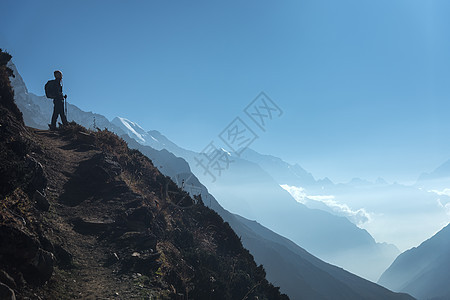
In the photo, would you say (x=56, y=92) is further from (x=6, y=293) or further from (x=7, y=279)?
(x=6, y=293)

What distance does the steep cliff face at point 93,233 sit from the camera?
613 centimetres

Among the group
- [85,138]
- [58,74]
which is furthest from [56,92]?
[85,138]

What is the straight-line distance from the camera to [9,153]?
776 cm

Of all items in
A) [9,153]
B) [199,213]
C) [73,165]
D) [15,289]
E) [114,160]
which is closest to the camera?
[15,289]

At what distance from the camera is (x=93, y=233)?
9.24 metres

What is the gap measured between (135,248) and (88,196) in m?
3.61

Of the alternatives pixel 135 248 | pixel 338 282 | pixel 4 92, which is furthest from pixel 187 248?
pixel 338 282

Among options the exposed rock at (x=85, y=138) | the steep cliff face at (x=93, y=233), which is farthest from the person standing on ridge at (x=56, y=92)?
the exposed rock at (x=85, y=138)

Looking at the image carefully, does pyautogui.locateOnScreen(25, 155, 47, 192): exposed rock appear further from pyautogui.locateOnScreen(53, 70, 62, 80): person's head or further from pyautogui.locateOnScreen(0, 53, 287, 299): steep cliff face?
pyautogui.locateOnScreen(53, 70, 62, 80): person's head

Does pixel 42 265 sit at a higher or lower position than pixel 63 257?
higher

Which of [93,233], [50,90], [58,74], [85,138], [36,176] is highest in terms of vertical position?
[58,74]

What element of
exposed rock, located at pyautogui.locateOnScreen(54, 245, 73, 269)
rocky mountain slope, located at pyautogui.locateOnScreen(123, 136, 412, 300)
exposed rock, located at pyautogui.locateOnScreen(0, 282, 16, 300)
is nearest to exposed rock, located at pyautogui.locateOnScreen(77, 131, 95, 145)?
exposed rock, located at pyautogui.locateOnScreen(54, 245, 73, 269)

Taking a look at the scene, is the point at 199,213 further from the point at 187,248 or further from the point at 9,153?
the point at 9,153

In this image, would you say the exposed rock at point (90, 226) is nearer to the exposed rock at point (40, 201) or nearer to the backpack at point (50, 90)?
the exposed rock at point (40, 201)
